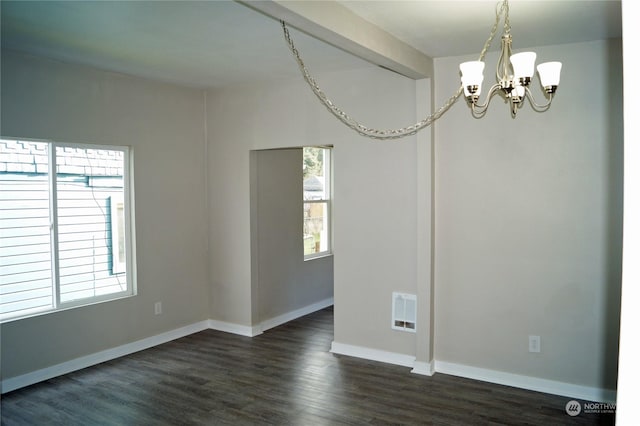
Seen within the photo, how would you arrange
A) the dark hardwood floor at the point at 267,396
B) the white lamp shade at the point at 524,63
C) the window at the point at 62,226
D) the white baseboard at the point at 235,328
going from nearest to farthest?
the white lamp shade at the point at 524,63 < the dark hardwood floor at the point at 267,396 < the window at the point at 62,226 < the white baseboard at the point at 235,328

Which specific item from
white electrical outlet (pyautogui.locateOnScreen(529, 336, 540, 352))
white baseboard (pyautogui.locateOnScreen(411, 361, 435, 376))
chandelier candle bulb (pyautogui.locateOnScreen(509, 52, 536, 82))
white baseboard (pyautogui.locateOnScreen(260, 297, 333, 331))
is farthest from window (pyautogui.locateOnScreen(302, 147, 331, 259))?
chandelier candle bulb (pyautogui.locateOnScreen(509, 52, 536, 82))

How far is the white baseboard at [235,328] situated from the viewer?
530cm

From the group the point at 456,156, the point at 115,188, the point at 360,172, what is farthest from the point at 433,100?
the point at 115,188

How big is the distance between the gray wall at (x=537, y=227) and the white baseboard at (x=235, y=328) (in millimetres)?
2015

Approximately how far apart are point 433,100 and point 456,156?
51 cm

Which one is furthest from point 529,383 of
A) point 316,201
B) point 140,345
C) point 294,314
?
point 316,201

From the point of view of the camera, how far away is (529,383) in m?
3.83

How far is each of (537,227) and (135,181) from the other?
3.59 meters

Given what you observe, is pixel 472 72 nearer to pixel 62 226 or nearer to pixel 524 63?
pixel 524 63

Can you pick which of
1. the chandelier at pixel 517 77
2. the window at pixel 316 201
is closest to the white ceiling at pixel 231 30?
the chandelier at pixel 517 77

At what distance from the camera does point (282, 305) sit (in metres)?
5.80

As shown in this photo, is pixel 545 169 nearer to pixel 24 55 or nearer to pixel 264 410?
pixel 264 410

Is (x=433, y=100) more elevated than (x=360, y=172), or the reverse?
(x=433, y=100)

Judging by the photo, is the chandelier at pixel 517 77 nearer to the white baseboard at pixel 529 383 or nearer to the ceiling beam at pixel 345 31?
the ceiling beam at pixel 345 31
